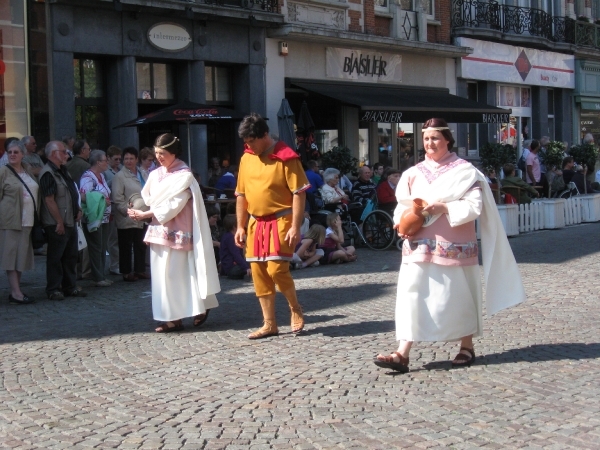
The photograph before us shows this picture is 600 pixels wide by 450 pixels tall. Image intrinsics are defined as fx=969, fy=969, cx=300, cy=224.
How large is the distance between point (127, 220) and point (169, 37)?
7470mm

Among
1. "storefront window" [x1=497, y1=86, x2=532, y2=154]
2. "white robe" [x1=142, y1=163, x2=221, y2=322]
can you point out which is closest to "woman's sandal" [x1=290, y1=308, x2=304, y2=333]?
"white robe" [x1=142, y1=163, x2=221, y2=322]

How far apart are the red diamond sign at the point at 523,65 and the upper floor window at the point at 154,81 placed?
1396cm

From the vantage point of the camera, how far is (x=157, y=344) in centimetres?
818

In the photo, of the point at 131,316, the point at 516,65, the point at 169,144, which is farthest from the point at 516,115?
the point at 169,144

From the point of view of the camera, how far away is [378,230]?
1608cm

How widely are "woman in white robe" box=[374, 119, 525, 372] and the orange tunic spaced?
1.34 m

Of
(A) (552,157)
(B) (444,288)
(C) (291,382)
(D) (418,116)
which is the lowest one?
(C) (291,382)

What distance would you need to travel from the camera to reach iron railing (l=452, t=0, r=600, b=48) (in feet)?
91.2

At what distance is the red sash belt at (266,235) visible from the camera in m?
8.02

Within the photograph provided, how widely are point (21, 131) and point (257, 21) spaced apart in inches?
241

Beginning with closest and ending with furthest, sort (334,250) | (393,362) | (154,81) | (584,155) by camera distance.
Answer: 1. (393,362)
2. (334,250)
3. (154,81)
4. (584,155)

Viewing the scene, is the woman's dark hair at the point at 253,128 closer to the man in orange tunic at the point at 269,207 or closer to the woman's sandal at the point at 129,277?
the man in orange tunic at the point at 269,207

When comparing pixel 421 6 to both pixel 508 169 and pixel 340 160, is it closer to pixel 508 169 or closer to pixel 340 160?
pixel 508 169

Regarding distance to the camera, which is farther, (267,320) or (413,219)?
(267,320)
